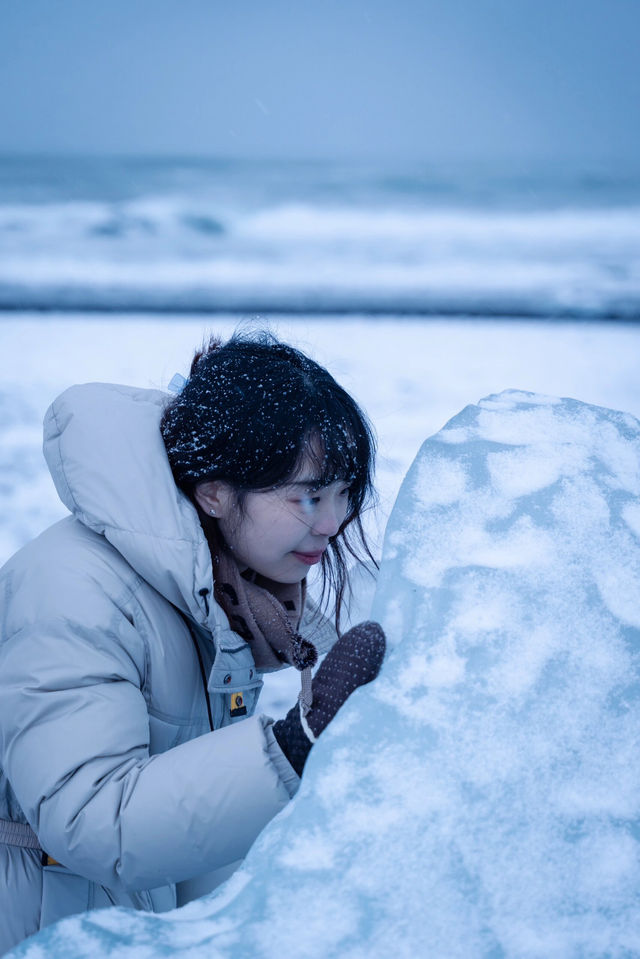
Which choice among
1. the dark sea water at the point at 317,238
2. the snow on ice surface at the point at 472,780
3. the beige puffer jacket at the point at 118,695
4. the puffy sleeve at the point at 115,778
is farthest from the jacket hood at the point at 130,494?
the dark sea water at the point at 317,238

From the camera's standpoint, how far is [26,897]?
1.03 meters

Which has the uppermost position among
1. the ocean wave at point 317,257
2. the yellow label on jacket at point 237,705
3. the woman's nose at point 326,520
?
the ocean wave at point 317,257

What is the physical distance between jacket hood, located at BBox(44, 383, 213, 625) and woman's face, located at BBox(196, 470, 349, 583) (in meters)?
0.08

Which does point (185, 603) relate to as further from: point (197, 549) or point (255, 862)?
point (255, 862)

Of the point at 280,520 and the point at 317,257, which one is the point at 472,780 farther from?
the point at 317,257

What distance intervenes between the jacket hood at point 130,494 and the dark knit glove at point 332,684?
21cm

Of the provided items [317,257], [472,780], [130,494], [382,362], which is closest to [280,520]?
[130,494]

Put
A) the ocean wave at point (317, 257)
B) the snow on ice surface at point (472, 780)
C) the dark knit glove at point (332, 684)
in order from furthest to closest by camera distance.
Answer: the ocean wave at point (317, 257), the dark knit glove at point (332, 684), the snow on ice surface at point (472, 780)

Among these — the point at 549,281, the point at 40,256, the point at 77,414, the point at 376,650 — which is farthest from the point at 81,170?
the point at 376,650

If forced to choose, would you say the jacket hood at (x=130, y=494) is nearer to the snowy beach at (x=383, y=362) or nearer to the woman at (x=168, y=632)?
the woman at (x=168, y=632)

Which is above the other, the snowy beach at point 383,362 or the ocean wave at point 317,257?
the ocean wave at point 317,257

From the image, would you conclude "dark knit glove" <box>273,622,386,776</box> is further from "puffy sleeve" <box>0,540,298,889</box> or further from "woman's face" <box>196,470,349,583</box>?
"woman's face" <box>196,470,349,583</box>

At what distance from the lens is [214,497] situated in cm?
112

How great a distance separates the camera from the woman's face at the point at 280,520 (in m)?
1.07
